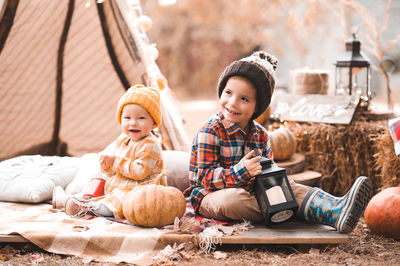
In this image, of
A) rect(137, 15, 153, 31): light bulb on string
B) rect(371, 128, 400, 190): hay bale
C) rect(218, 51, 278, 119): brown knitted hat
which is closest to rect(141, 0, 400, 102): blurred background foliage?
rect(137, 15, 153, 31): light bulb on string

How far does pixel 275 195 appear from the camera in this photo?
2.51 m

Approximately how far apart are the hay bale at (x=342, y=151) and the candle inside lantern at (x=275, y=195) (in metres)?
1.41

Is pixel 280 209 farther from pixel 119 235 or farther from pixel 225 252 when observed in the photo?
pixel 119 235

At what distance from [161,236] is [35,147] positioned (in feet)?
7.47

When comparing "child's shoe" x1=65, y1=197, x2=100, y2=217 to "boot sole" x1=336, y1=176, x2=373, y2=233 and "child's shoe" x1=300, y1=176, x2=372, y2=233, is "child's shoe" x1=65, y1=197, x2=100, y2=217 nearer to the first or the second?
"child's shoe" x1=300, y1=176, x2=372, y2=233

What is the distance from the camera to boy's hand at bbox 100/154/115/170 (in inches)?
111

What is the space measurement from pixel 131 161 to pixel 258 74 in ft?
3.13

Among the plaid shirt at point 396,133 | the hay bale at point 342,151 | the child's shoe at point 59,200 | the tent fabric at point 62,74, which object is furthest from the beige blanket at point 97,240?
the hay bale at point 342,151

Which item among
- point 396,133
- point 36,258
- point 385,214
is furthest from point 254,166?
point 36,258

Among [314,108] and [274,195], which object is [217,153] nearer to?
[274,195]

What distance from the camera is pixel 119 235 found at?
241 cm

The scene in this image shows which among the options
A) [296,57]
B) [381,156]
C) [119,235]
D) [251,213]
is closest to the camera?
[119,235]

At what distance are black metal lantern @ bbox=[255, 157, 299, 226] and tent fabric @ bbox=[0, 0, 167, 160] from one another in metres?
1.72

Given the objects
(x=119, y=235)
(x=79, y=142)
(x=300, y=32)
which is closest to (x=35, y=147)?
(x=79, y=142)
